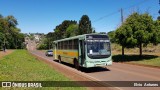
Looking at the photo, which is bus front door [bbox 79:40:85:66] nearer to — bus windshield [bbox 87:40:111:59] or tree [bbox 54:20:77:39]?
bus windshield [bbox 87:40:111:59]

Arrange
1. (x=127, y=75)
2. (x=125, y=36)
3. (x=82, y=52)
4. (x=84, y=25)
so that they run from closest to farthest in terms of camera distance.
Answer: (x=127, y=75) → (x=82, y=52) → (x=125, y=36) → (x=84, y=25)

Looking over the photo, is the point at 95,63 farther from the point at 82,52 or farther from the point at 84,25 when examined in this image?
the point at 84,25

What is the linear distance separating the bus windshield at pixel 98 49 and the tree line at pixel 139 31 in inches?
388

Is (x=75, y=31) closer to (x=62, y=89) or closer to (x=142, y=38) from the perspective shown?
(x=142, y=38)

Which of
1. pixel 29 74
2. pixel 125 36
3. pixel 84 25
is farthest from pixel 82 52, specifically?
pixel 84 25

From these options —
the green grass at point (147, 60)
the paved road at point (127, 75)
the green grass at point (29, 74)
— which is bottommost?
the paved road at point (127, 75)

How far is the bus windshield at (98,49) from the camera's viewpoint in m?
20.5

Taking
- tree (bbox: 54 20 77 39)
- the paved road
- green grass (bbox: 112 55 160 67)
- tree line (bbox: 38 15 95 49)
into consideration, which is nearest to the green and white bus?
the paved road

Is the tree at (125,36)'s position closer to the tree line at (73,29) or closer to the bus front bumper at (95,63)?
the bus front bumper at (95,63)

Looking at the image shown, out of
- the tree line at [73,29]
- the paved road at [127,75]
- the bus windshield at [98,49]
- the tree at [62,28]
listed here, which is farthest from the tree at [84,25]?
the paved road at [127,75]

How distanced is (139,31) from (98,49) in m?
11.1

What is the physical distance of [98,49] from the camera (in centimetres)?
2069

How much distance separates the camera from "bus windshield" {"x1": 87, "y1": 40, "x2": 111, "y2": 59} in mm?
20500

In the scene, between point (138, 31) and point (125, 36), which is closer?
point (138, 31)
